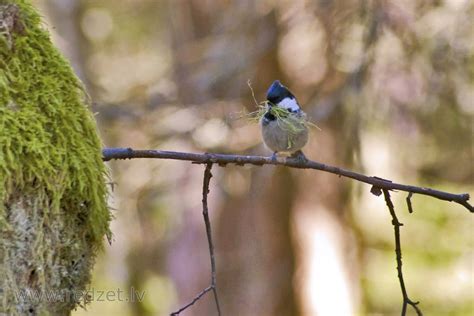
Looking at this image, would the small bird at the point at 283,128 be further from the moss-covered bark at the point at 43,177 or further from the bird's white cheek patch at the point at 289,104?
the moss-covered bark at the point at 43,177

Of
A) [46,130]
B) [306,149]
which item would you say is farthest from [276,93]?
[306,149]

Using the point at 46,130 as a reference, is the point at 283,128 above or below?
above

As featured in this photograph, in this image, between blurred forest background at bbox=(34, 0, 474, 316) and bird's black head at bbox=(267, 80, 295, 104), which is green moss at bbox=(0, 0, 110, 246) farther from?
blurred forest background at bbox=(34, 0, 474, 316)

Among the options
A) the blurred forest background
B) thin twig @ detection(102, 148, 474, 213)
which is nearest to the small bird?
the blurred forest background

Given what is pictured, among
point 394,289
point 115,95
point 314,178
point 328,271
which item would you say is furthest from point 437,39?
point 394,289

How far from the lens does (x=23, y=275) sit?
1.90 metres

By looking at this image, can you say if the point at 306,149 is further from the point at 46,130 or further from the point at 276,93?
the point at 46,130

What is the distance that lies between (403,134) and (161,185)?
2111mm

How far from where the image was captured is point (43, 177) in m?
1.94

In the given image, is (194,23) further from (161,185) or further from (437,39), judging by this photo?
(437,39)

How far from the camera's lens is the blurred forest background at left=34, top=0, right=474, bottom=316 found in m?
5.27

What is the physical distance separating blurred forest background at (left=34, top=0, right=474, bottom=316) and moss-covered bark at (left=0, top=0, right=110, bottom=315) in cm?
Result: 258

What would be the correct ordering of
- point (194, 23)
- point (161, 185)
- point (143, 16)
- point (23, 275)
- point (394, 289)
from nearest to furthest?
point (23, 275) → point (161, 185) → point (194, 23) → point (394, 289) → point (143, 16)

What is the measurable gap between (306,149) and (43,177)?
4.56 m
